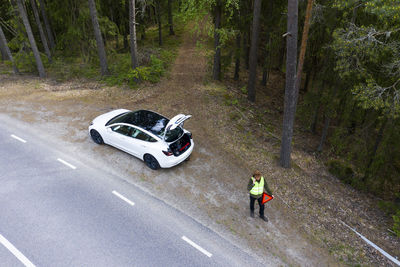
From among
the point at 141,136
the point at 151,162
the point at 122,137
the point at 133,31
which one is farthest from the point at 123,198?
the point at 133,31

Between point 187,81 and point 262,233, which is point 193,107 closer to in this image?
point 187,81

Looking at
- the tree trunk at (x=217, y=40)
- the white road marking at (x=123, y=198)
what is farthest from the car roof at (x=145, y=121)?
the tree trunk at (x=217, y=40)

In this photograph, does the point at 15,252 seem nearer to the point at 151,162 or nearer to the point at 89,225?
the point at 89,225

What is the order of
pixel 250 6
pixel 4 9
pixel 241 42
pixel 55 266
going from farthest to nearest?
1. pixel 4 9
2. pixel 241 42
3. pixel 250 6
4. pixel 55 266

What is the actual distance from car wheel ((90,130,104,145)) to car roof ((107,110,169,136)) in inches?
30.7

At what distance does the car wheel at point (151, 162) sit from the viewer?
27.9ft

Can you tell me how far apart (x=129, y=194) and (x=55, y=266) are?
269 cm

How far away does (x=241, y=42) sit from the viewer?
60.1 feet

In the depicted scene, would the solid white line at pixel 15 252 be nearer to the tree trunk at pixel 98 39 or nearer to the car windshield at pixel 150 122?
the car windshield at pixel 150 122

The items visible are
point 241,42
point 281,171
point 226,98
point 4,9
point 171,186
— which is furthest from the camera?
point 4,9

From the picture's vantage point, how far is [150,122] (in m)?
8.95

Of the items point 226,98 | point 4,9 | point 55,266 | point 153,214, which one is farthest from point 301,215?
point 4,9

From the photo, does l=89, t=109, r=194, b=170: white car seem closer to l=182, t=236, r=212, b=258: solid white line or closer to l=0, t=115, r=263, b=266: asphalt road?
l=0, t=115, r=263, b=266: asphalt road

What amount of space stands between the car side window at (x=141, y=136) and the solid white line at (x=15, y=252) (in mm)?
4523
